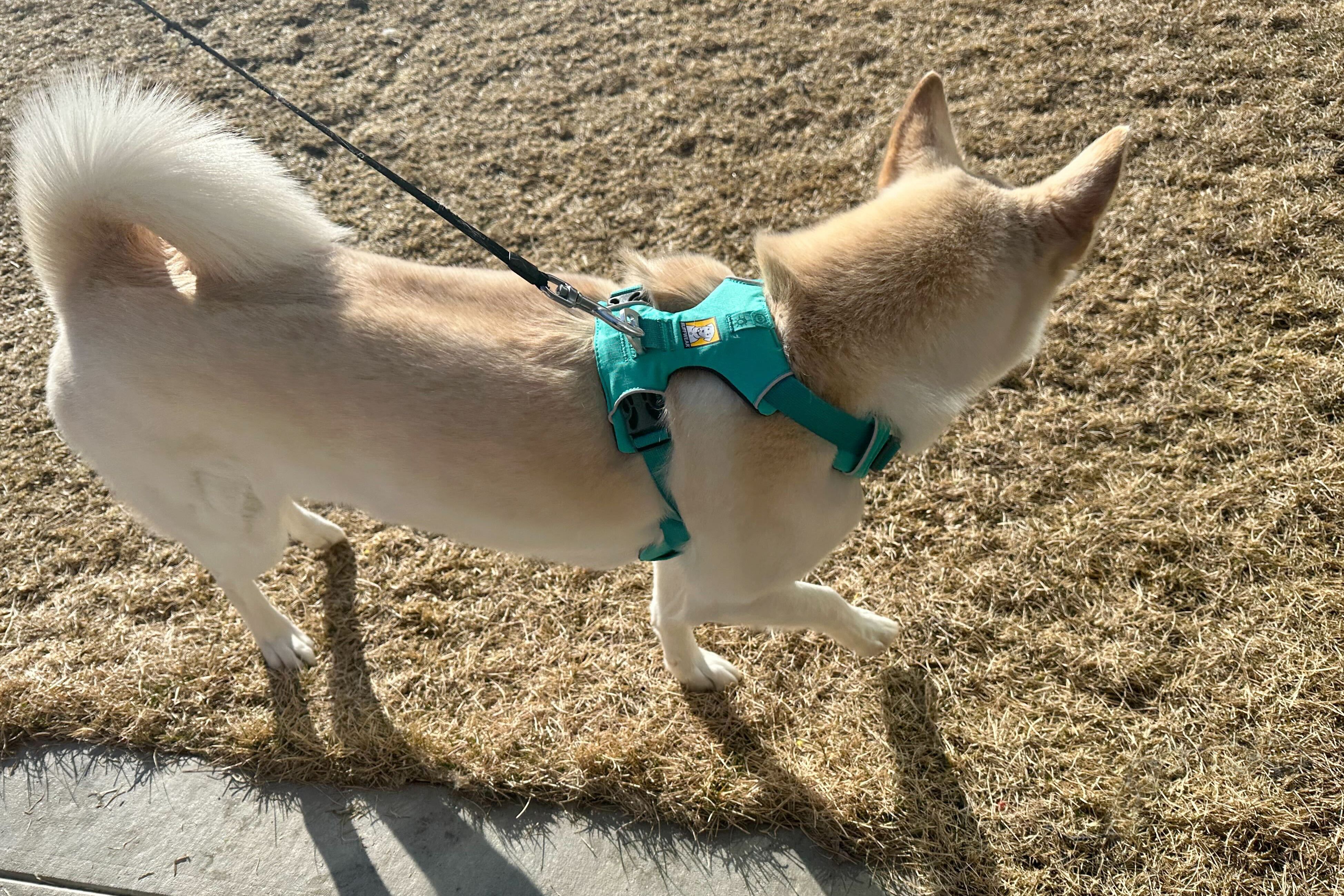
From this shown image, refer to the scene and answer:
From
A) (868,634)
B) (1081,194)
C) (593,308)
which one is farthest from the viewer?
(868,634)

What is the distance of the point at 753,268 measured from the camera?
3.55 m

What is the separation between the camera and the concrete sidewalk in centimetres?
214

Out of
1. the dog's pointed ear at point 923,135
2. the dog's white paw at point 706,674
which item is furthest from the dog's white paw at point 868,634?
the dog's pointed ear at point 923,135

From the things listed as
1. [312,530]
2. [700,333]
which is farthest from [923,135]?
[312,530]

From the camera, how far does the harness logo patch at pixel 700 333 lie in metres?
1.73

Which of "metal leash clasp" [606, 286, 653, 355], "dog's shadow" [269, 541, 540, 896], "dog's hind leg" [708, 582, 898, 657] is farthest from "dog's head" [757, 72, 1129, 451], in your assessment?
"dog's shadow" [269, 541, 540, 896]

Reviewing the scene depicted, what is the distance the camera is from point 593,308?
1.73 metres

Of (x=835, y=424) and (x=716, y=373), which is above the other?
(x=716, y=373)

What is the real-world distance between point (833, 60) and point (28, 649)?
465cm

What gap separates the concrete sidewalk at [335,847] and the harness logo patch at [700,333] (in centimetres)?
142

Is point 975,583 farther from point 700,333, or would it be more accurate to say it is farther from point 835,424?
point 700,333

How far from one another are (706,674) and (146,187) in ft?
6.61

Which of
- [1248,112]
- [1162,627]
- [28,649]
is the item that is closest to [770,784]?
[1162,627]

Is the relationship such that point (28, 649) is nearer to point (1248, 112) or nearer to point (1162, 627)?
point (1162, 627)
